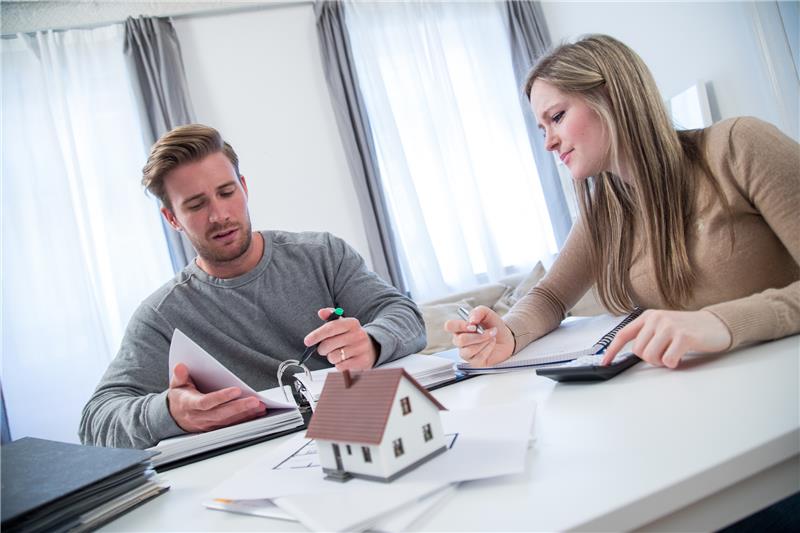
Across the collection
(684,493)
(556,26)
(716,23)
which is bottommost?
(684,493)

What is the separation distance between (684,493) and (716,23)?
304 centimetres

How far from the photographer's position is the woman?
0.99 meters

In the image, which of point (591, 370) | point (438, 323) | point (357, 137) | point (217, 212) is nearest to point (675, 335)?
point (591, 370)

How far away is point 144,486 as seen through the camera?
2.42ft

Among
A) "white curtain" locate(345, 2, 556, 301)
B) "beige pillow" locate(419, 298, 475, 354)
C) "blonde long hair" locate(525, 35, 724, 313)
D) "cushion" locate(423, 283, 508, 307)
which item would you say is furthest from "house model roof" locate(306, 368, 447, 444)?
"white curtain" locate(345, 2, 556, 301)

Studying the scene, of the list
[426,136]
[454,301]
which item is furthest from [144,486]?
[426,136]

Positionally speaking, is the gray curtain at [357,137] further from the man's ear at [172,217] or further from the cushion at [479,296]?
the man's ear at [172,217]

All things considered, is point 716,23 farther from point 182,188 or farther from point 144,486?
point 144,486

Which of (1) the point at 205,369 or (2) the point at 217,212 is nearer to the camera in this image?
(1) the point at 205,369

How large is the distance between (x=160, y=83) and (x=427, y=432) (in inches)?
134

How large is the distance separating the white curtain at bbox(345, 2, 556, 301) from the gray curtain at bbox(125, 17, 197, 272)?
1.15 m

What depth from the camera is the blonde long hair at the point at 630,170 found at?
111 cm

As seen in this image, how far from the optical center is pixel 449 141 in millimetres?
3898

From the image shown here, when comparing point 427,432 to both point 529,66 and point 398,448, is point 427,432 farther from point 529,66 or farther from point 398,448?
point 529,66
